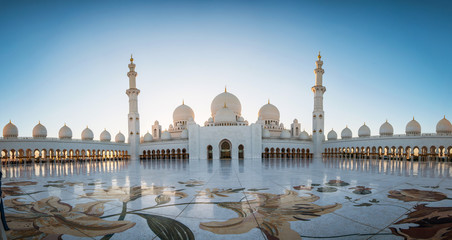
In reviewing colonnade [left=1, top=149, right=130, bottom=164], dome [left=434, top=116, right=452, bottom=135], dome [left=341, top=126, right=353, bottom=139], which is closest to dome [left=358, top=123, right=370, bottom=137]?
dome [left=341, top=126, right=353, bottom=139]

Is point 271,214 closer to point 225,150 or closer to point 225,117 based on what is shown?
point 225,150

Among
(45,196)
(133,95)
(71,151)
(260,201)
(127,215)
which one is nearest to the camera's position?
(127,215)

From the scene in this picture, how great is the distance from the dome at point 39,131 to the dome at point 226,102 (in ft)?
82.3

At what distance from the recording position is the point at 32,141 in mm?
26328

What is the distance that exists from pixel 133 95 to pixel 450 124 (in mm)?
42957

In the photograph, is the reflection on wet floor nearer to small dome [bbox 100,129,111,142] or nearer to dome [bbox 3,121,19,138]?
dome [bbox 3,121,19,138]

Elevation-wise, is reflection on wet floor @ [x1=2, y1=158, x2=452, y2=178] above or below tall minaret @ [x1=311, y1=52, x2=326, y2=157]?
below

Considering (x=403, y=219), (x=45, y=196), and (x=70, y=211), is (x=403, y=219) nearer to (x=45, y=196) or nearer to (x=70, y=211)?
(x=70, y=211)

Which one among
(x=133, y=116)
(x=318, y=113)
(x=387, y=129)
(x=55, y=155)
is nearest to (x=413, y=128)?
(x=387, y=129)

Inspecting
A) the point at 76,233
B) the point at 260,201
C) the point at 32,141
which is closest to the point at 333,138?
the point at 260,201

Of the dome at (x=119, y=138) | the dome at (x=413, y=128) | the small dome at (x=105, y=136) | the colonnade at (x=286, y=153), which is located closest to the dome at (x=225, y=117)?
the colonnade at (x=286, y=153)

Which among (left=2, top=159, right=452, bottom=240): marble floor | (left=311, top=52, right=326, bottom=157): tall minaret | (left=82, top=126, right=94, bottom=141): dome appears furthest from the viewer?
(left=311, top=52, right=326, bottom=157): tall minaret

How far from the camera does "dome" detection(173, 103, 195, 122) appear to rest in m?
43.0

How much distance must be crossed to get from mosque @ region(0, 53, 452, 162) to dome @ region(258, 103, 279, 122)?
146cm
